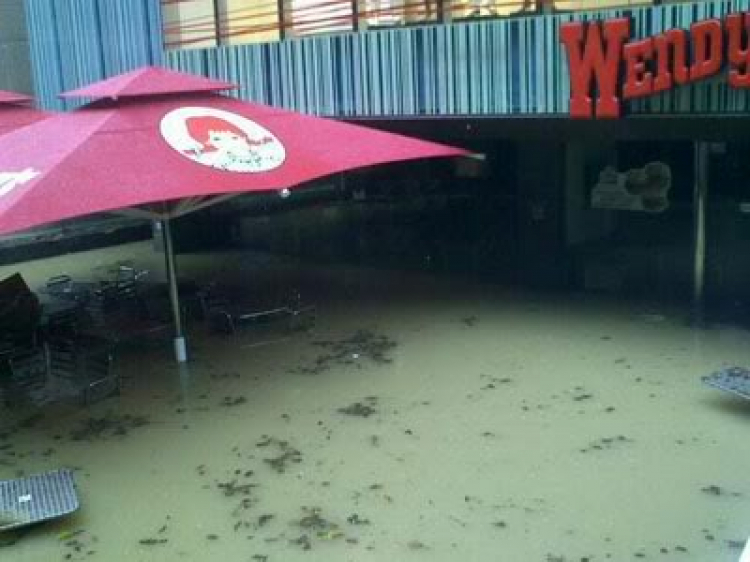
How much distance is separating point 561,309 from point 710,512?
6.15 metres

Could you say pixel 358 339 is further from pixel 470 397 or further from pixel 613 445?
pixel 613 445

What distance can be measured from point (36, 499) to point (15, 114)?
27.4 ft

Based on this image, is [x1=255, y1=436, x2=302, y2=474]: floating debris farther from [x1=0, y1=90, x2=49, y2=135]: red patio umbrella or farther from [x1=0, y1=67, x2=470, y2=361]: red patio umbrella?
[x1=0, y1=90, x2=49, y2=135]: red patio umbrella

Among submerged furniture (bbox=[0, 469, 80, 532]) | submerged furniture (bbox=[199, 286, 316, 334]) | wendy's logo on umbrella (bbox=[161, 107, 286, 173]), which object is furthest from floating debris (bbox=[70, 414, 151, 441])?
submerged furniture (bbox=[199, 286, 316, 334])

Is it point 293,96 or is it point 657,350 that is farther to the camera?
point 293,96

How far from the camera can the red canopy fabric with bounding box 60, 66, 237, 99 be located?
10727 mm

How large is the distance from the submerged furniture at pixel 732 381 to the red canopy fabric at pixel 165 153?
4.51 metres

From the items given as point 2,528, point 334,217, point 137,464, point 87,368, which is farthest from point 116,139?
point 334,217

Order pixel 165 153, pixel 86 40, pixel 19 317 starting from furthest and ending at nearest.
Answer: pixel 86 40 < pixel 19 317 < pixel 165 153

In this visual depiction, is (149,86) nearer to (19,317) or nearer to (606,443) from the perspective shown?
(19,317)

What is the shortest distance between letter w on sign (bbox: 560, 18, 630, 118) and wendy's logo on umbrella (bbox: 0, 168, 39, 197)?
586cm

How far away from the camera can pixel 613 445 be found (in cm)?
809

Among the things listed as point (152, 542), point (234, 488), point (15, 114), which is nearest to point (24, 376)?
point (234, 488)

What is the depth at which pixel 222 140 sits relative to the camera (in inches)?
405
